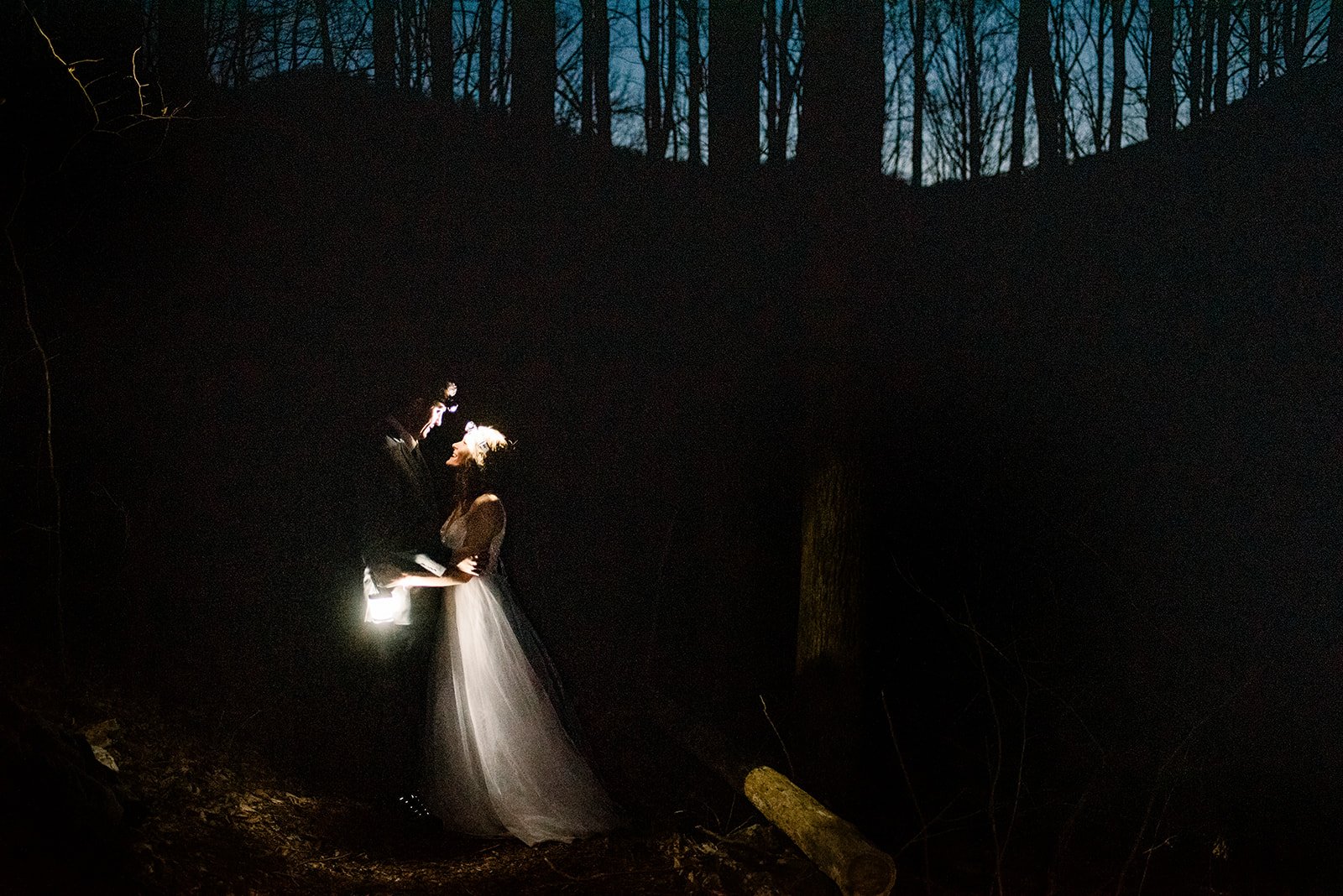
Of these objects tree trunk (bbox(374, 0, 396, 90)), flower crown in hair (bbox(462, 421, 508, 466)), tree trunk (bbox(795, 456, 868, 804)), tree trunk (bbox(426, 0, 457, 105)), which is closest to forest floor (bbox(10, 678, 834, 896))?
tree trunk (bbox(795, 456, 868, 804))

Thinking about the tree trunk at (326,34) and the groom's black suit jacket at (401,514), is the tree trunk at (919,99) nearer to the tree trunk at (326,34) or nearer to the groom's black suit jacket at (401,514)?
the tree trunk at (326,34)

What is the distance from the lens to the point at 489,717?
4664 mm

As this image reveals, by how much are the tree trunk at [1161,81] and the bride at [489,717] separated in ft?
46.6

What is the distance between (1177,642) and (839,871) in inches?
256

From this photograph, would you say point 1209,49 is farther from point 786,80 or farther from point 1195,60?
point 786,80

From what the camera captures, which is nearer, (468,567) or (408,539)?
(468,567)

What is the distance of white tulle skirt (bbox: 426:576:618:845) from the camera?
15.3 feet

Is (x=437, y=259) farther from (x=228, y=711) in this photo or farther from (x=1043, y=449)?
(x=1043, y=449)

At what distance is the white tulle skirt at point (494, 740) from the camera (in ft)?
15.3

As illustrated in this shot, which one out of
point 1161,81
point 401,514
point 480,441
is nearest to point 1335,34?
point 1161,81

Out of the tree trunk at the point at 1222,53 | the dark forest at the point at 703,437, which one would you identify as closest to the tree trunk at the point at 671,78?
the dark forest at the point at 703,437

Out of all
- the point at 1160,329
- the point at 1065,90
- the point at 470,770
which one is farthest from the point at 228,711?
the point at 1065,90

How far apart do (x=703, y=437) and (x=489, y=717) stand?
19.0ft

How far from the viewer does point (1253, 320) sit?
1162 cm
